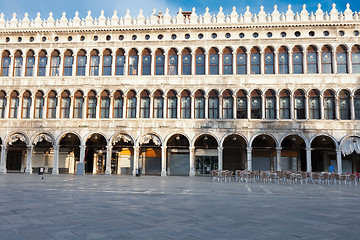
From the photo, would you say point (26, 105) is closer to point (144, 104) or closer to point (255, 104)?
point (144, 104)

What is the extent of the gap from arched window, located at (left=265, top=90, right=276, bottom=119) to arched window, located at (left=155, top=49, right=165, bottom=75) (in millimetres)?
9535

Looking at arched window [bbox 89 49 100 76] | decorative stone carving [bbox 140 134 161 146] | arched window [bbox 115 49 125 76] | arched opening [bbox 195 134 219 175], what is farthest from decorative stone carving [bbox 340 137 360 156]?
arched window [bbox 89 49 100 76]

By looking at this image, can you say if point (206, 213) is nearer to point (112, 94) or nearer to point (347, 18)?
point (112, 94)

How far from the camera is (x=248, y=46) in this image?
28.6 meters

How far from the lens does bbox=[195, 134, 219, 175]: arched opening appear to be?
31047 mm

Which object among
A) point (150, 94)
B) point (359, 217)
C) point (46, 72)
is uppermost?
point (46, 72)

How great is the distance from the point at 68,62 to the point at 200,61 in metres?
12.3

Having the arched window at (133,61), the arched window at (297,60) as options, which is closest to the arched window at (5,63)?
the arched window at (133,61)

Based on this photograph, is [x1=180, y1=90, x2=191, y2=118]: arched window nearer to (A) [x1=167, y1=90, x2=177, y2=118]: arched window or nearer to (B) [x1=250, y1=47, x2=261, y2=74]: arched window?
(A) [x1=167, y1=90, x2=177, y2=118]: arched window

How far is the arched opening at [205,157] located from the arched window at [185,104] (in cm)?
359

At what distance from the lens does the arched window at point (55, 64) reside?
99.5ft

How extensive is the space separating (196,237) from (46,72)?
2824cm

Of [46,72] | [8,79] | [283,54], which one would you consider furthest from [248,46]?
[8,79]

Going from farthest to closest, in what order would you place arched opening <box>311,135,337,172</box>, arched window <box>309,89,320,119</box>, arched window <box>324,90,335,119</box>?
arched opening <box>311,135,337,172</box> → arched window <box>309,89,320,119</box> → arched window <box>324,90,335,119</box>
